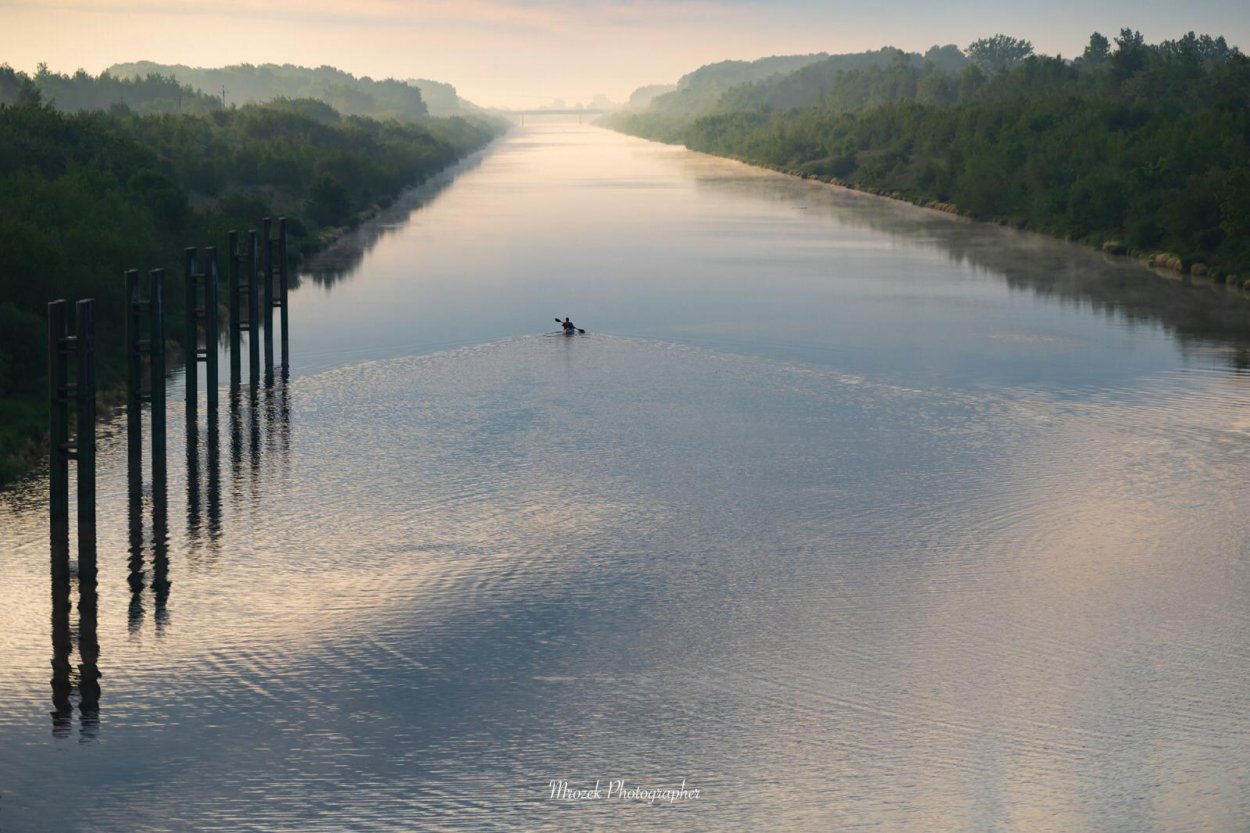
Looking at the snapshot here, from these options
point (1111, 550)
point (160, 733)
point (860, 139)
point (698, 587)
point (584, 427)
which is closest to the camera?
point (160, 733)

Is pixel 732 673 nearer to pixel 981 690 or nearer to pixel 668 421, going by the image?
pixel 981 690

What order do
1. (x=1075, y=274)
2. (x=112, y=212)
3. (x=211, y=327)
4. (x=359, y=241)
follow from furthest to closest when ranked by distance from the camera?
(x=359, y=241)
(x=1075, y=274)
(x=112, y=212)
(x=211, y=327)

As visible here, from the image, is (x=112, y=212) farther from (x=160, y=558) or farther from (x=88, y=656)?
(x=88, y=656)

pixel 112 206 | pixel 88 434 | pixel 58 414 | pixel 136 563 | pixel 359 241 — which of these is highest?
pixel 112 206

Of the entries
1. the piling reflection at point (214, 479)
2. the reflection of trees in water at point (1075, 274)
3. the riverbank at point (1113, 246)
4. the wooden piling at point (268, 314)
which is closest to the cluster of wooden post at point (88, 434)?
the piling reflection at point (214, 479)

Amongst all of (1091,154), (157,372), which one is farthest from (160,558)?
(1091,154)

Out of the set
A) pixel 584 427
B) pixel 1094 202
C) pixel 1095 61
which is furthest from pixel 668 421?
pixel 1095 61

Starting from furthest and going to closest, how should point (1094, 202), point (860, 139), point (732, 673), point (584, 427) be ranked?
point (860, 139), point (1094, 202), point (584, 427), point (732, 673)
